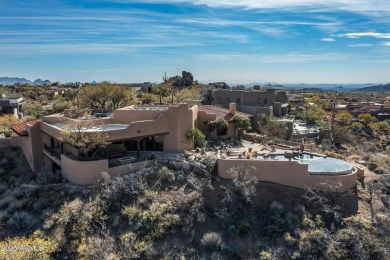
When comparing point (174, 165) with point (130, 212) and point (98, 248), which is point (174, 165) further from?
point (98, 248)

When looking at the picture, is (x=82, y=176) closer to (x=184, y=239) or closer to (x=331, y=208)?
(x=184, y=239)

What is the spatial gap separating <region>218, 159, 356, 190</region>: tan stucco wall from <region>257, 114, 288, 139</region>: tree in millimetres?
11538

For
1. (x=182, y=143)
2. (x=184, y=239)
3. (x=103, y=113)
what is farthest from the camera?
(x=103, y=113)

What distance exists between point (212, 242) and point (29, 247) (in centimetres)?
1165

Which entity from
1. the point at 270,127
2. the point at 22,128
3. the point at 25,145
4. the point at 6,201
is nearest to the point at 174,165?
the point at 6,201

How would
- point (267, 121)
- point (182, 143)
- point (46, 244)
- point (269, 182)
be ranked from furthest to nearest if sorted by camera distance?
point (267, 121), point (182, 143), point (269, 182), point (46, 244)

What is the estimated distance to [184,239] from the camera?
22.6 m

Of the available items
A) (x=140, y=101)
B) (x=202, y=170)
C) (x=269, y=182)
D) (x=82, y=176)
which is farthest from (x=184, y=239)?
(x=140, y=101)

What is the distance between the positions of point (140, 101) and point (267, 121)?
22225 millimetres

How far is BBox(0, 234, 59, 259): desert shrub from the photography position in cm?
1914

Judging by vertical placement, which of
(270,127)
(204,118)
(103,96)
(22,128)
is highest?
(103,96)

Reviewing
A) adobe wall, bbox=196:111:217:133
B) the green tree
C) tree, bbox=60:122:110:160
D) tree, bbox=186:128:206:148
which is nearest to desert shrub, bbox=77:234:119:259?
tree, bbox=60:122:110:160

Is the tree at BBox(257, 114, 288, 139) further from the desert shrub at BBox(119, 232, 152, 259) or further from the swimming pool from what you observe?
the desert shrub at BBox(119, 232, 152, 259)

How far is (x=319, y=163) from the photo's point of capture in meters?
28.5
